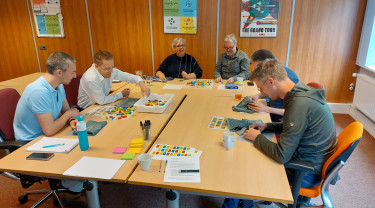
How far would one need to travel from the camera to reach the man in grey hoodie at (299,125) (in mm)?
1526

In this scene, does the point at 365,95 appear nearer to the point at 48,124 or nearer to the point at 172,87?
the point at 172,87

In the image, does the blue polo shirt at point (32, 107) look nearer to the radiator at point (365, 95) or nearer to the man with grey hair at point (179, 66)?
the man with grey hair at point (179, 66)

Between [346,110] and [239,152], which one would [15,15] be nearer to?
[239,152]

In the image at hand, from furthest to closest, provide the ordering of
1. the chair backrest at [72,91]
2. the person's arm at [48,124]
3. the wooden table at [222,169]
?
the chair backrest at [72,91] → the person's arm at [48,124] → the wooden table at [222,169]

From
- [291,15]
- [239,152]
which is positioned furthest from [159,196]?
[291,15]

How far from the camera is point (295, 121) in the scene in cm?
152

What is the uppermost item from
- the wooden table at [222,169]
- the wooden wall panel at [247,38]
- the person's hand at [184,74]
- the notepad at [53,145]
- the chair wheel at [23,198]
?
the wooden wall panel at [247,38]

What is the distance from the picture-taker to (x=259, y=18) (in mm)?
4250

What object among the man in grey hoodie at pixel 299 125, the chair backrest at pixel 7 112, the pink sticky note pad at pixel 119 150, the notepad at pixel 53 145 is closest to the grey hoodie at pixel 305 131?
the man in grey hoodie at pixel 299 125

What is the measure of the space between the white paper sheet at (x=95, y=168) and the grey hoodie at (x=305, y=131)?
3.07 feet

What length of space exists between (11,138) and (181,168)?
1.52m

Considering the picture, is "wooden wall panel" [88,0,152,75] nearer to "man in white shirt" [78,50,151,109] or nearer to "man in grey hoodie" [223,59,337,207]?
"man in white shirt" [78,50,151,109]

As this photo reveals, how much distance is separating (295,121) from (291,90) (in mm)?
225

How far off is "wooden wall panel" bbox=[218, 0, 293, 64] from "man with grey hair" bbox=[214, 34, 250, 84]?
74cm
